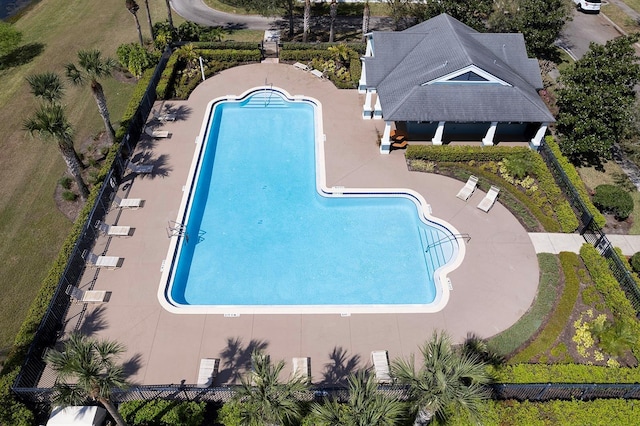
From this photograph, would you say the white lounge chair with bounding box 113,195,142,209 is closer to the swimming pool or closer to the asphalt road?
the swimming pool

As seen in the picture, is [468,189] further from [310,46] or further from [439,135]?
[310,46]

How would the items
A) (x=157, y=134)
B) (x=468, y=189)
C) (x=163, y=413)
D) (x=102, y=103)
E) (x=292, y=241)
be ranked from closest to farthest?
(x=163, y=413) → (x=292, y=241) → (x=468, y=189) → (x=102, y=103) → (x=157, y=134)

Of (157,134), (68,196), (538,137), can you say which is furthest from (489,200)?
(68,196)

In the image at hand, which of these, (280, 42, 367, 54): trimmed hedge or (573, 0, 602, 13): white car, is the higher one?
(573, 0, 602, 13): white car

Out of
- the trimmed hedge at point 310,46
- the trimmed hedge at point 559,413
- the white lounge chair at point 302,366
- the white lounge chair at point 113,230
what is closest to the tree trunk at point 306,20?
the trimmed hedge at point 310,46

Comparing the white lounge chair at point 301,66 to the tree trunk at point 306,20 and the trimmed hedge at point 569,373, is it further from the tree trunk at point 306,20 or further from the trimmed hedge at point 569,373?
the trimmed hedge at point 569,373

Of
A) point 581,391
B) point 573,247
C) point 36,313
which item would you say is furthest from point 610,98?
point 36,313

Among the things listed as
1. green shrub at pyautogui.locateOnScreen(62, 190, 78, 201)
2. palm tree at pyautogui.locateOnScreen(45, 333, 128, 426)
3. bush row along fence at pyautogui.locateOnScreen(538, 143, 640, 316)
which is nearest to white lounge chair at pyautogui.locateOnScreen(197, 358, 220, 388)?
palm tree at pyautogui.locateOnScreen(45, 333, 128, 426)
